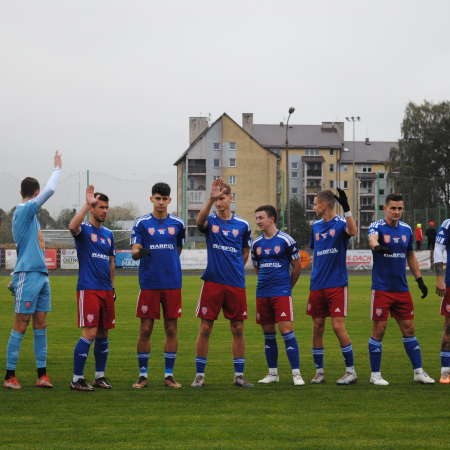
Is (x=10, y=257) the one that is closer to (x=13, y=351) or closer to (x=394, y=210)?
(x=13, y=351)

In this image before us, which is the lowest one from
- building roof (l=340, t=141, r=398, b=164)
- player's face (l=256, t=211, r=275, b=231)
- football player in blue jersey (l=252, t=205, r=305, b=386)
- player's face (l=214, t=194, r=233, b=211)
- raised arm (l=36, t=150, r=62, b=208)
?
football player in blue jersey (l=252, t=205, r=305, b=386)

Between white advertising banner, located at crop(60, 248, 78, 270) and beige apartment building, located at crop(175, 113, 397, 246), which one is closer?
white advertising banner, located at crop(60, 248, 78, 270)

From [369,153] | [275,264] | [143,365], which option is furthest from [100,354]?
[369,153]

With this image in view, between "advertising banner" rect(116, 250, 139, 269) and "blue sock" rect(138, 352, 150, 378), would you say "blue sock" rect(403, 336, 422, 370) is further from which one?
"advertising banner" rect(116, 250, 139, 269)

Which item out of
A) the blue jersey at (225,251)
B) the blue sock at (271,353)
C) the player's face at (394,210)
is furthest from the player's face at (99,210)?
the player's face at (394,210)

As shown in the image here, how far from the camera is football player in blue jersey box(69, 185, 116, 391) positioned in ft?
21.3

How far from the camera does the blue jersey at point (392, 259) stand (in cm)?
706

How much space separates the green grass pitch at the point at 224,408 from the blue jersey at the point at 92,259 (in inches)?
46.5

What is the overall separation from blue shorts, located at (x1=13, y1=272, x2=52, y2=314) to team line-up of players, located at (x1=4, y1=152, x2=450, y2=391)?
0.01 metres

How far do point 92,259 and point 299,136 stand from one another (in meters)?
89.8

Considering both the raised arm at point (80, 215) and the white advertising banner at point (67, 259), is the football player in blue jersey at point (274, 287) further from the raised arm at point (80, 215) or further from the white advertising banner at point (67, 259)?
the white advertising banner at point (67, 259)

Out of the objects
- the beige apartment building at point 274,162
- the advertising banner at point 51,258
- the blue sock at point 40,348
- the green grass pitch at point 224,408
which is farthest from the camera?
the beige apartment building at point 274,162

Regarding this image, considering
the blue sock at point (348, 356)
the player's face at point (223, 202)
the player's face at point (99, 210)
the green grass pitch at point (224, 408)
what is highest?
the player's face at point (223, 202)

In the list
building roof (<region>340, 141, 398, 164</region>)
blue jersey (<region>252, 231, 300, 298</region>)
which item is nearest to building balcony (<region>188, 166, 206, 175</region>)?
building roof (<region>340, 141, 398, 164</region>)
